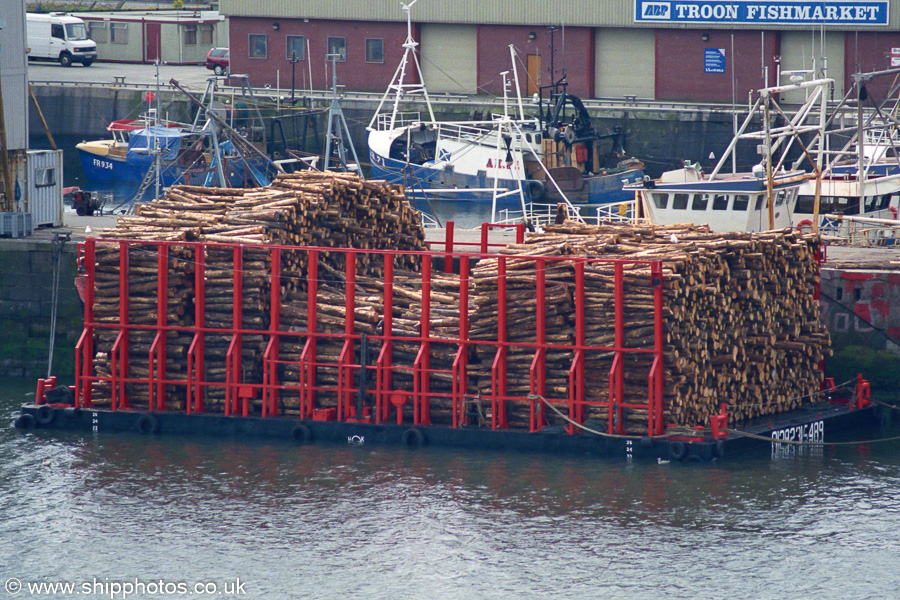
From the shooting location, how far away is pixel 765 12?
192 feet

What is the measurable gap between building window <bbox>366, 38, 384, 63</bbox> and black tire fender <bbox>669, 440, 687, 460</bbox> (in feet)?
149

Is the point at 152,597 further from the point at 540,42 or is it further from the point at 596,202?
the point at 540,42

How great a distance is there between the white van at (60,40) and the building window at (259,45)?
1372cm

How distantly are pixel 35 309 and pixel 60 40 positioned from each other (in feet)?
161

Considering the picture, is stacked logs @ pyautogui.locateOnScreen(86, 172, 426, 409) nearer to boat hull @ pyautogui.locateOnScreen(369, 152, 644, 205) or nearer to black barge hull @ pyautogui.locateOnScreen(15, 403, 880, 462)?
black barge hull @ pyautogui.locateOnScreen(15, 403, 880, 462)

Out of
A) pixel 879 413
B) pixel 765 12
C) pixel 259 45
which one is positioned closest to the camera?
pixel 879 413

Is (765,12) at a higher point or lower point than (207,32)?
lower

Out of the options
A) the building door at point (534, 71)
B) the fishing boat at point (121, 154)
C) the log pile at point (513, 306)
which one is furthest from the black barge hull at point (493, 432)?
the building door at point (534, 71)

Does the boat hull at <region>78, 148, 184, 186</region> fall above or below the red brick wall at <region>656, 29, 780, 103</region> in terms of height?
below

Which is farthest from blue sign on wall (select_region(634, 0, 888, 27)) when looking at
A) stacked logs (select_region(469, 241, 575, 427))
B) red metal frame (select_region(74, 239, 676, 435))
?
stacked logs (select_region(469, 241, 575, 427))

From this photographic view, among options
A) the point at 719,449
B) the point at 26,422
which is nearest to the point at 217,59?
the point at 26,422

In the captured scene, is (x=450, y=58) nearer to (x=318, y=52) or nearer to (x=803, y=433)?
(x=318, y=52)

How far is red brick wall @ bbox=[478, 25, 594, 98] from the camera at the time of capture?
202ft

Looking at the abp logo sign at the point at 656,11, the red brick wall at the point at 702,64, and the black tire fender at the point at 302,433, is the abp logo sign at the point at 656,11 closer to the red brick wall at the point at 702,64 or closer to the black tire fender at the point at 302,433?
the red brick wall at the point at 702,64
